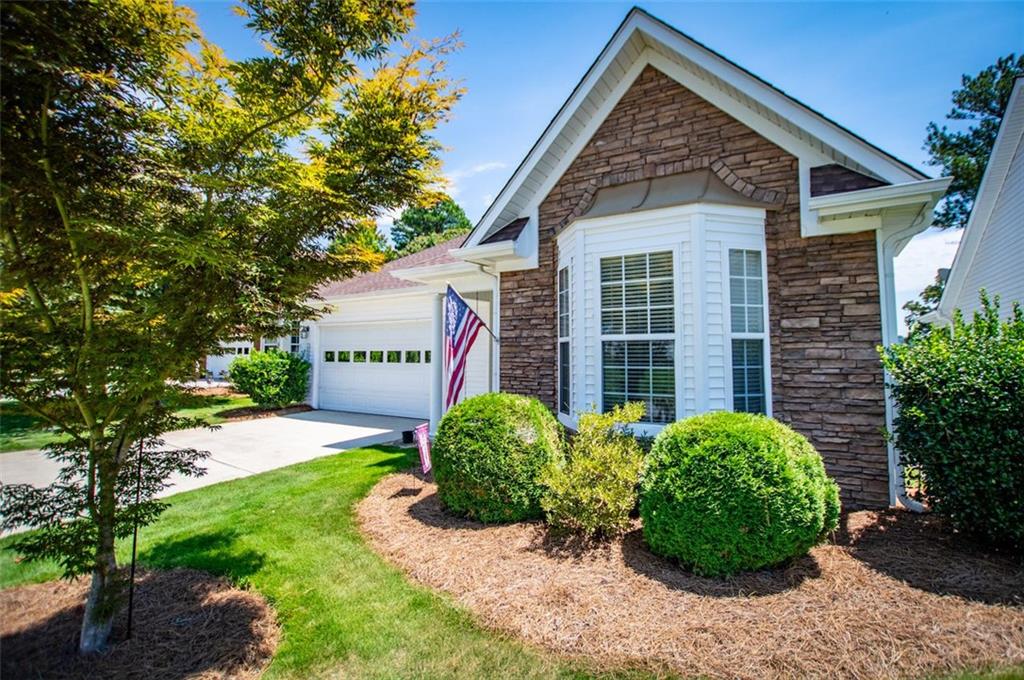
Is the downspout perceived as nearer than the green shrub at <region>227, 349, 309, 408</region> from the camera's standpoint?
Yes

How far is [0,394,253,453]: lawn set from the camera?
3.02m

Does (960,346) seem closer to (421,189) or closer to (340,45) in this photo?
(421,189)

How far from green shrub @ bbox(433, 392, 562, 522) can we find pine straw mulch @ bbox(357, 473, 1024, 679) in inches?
12.7

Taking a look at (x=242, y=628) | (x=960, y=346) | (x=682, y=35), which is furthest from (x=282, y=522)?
(x=682, y=35)

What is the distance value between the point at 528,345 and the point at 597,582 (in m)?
4.52

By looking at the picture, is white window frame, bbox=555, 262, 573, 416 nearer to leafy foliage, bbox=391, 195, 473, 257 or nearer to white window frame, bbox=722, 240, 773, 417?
white window frame, bbox=722, 240, 773, 417

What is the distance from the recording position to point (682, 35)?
5.96 m

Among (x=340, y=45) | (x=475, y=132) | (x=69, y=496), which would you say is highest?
(x=475, y=132)

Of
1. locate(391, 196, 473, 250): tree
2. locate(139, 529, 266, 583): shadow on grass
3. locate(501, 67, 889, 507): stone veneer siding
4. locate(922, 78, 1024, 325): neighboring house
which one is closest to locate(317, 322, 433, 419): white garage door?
locate(501, 67, 889, 507): stone veneer siding

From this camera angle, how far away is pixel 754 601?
3453mm

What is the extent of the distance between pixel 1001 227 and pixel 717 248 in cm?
973

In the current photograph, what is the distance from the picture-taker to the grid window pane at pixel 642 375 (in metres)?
5.95

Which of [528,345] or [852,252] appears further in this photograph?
[528,345]

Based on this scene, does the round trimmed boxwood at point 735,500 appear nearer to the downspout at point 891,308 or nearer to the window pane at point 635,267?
the downspout at point 891,308
